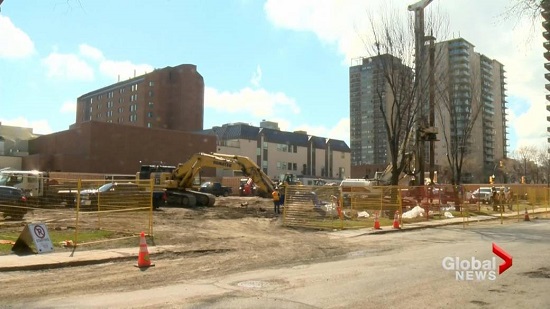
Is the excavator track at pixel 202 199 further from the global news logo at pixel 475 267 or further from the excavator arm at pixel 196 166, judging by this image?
the global news logo at pixel 475 267

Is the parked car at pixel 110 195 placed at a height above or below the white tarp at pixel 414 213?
above

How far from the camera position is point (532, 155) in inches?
3944

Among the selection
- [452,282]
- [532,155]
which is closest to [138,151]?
[452,282]

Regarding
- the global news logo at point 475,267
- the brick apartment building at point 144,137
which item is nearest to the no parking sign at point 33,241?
the global news logo at point 475,267

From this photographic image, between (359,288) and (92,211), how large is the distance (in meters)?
11.0

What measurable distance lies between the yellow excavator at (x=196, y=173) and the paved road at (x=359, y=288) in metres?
18.8

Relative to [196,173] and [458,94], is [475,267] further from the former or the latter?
[458,94]

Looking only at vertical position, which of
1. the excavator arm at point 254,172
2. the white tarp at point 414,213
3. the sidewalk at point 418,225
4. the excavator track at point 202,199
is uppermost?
the excavator arm at point 254,172

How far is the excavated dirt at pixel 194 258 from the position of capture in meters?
8.91

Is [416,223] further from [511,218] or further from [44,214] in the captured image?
[44,214]

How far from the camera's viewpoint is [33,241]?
1241cm

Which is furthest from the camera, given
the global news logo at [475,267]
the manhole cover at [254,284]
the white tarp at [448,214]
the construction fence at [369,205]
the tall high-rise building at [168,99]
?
the tall high-rise building at [168,99]

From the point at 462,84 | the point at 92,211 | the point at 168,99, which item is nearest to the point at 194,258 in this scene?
the point at 92,211

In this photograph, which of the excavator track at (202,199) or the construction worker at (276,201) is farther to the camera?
the excavator track at (202,199)
